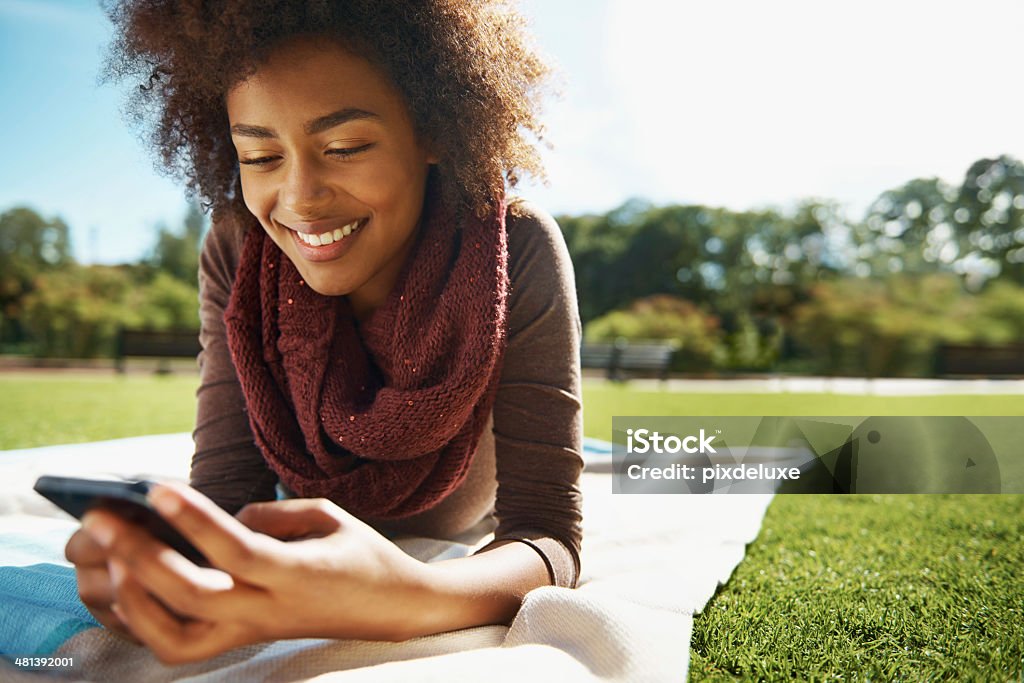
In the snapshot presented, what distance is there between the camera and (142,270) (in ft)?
51.5

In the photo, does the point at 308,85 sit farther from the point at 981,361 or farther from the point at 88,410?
the point at 981,361

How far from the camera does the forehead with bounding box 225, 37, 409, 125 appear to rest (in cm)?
138

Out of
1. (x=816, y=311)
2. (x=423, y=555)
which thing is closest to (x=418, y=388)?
(x=423, y=555)

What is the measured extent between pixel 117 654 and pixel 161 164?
4.02 feet

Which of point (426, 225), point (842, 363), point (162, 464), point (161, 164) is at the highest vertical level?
point (161, 164)

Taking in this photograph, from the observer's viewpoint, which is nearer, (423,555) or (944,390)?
(423,555)

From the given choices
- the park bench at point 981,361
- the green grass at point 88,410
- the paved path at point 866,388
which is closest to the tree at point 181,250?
the green grass at point 88,410

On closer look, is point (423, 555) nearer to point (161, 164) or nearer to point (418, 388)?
point (418, 388)

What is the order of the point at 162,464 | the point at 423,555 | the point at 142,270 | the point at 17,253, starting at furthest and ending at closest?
the point at 142,270 < the point at 17,253 < the point at 162,464 < the point at 423,555

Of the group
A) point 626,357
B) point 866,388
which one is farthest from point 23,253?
point 866,388

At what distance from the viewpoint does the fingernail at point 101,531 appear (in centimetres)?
90

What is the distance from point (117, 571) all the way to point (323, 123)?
80cm

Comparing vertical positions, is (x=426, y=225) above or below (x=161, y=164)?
below

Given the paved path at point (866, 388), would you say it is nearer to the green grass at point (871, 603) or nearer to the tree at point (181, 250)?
the green grass at point (871, 603)
